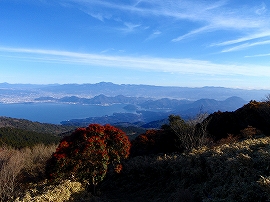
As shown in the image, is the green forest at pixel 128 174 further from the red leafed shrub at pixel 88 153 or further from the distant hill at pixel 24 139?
the distant hill at pixel 24 139

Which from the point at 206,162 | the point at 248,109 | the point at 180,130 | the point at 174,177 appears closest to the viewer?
the point at 206,162

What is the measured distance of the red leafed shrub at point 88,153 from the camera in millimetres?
9234

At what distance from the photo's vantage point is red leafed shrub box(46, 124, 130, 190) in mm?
9234

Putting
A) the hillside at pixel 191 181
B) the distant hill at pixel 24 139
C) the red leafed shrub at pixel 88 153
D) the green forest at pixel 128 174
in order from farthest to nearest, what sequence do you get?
the distant hill at pixel 24 139 < the red leafed shrub at pixel 88 153 < the green forest at pixel 128 174 < the hillside at pixel 191 181

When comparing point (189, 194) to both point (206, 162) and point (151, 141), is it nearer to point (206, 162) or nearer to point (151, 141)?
point (206, 162)

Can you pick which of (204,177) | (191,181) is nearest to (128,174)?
(191,181)

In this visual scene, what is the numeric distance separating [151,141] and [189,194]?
1164cm

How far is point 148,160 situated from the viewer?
12734mm

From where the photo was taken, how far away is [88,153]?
935 centimetres


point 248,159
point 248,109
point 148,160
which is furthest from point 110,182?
point 248,109

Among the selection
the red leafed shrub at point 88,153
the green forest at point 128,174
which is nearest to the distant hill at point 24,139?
the green forest at point 128,174

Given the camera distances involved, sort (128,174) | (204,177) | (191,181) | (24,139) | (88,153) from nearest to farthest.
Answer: (204,177) → (191,181) → (88,153) → (128,174) → (24,139)

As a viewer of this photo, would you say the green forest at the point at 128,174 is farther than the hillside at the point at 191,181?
Yes

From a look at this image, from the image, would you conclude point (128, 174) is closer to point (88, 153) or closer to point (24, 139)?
point (88, 153)
